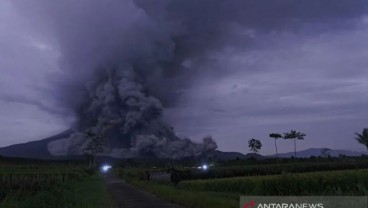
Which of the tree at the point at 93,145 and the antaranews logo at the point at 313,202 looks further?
the tree at the point at 93,145

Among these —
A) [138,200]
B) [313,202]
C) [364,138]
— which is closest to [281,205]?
[313,202]

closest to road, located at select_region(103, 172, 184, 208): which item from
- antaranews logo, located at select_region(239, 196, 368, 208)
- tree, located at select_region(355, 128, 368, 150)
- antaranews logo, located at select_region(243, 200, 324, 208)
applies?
antaranews logo, located at select_region(239, 196, 368, 208)

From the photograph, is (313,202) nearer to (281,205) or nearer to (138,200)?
(281,205)

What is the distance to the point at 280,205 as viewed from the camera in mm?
11547

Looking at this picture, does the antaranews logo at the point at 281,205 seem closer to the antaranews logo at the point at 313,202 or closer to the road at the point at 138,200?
the antaranews logo at the point at 313,202

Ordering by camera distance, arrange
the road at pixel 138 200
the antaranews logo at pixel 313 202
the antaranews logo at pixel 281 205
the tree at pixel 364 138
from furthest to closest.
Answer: the tree at pixel 364 138 → the road at pixel 138 200 → the antaranews logo at pixel 313 202 → the antaranews logo at pixel 281 205

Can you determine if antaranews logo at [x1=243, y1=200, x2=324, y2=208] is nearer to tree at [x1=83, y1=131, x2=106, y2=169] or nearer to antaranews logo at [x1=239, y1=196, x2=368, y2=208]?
antaranews logo at [x1=239, y1=196, x2=368, y2=208]

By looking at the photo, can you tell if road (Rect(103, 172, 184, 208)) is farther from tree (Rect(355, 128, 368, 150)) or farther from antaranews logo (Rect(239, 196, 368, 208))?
tree (Rect(355, 128, 368, 150))

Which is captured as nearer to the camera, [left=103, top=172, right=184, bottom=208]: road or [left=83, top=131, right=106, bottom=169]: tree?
[left=103, top=172, right=184, bottom=208]: road

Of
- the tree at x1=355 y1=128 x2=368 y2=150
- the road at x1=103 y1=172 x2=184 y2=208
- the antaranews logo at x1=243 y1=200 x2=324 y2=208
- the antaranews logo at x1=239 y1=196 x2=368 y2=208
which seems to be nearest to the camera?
the antaranews logo at x1=243 y1=200 x2=324 y2=208

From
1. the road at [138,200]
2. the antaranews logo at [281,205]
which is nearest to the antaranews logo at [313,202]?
the antaranews logo at [281,205]

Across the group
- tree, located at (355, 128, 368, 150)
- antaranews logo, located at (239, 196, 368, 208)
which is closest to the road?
antaranews logo, located at (239, 196, 368, 208)

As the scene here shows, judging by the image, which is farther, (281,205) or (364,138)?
(364,138)

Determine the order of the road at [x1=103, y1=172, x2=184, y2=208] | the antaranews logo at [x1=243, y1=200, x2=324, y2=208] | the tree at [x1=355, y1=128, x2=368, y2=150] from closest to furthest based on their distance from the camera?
the antaranews logo at [x1=243, y1=200, x2=324, y2=208] → the road at [x1=103, y1=172, x2=184, y2=208] → the tree at [x1=355, y1=128, x2=368, y2=150]
